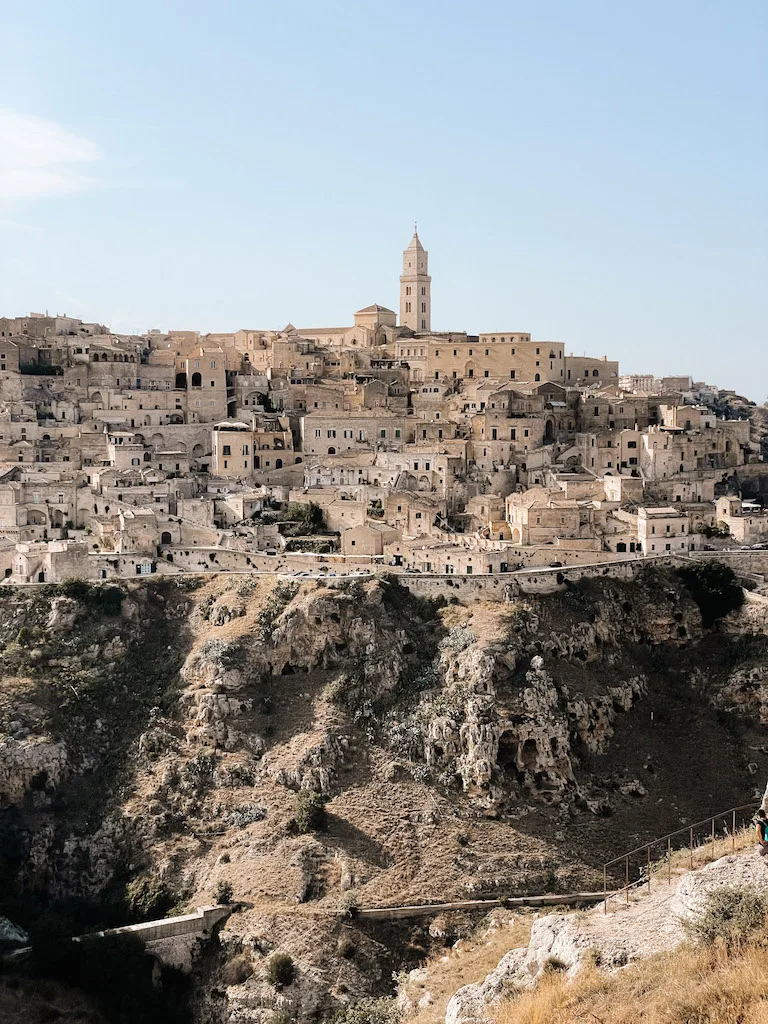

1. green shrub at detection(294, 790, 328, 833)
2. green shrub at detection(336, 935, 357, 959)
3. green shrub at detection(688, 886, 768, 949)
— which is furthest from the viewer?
green shrub at detection(294, 790, 328, 833)

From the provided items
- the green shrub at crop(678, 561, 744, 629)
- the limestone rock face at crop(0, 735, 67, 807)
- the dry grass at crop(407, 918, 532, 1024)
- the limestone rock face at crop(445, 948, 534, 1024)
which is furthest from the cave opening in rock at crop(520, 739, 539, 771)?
the limestone rock face at crop(0, 735, 67, 807)

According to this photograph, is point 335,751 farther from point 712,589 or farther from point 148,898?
point 712,589

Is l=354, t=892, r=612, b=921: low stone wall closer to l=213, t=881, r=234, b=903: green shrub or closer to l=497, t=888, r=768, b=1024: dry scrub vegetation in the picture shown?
l=213, t=881, r=234, b=903: green shrub

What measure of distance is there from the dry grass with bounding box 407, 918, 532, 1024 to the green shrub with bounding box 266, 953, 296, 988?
9.78ft

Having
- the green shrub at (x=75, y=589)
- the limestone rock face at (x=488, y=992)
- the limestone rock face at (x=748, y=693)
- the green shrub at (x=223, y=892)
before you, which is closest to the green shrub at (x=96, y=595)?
the green shrub at (x=75, y=589)

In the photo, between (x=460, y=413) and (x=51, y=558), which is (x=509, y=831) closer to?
(x=51, y=558)

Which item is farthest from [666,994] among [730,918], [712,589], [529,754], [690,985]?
[712,589]

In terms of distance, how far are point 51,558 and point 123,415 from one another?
13.0m

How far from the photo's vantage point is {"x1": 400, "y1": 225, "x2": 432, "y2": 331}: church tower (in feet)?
221

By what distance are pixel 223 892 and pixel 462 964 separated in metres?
6.69

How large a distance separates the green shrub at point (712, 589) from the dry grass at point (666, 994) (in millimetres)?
22509

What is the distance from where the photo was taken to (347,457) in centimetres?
4691

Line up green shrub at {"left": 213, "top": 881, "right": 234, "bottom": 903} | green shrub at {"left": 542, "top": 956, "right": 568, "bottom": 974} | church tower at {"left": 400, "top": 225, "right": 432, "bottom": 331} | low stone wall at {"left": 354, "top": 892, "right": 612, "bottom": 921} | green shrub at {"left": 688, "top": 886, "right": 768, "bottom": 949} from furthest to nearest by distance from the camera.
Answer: church tower at {"left": 400, "top": 225, "right": 432, "bottom": 331}
green shrub at {"left": 213, "top": 881, "right": 234, "bottom": 903}
low stone wall at {"left": 354, "top": 892, "right": 612, "bottom": 921}
green shrub at {"left": 542, "top": 956, "right": 568, "bottom": 974}
green shrub at {"left": 688, "top": 886, "right": 768, "bottom": 949}

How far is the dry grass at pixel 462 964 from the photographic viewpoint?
850 inches
